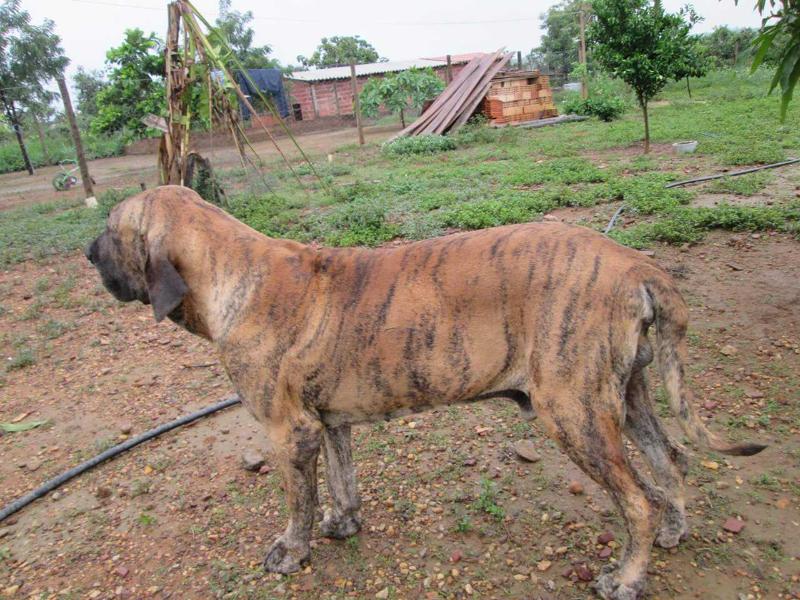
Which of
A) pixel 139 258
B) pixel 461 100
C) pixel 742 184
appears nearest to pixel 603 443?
pixel 139 258

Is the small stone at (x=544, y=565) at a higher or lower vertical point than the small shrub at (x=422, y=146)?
lower

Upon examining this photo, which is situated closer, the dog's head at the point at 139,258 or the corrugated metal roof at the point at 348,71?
the dog's head at the point at 139,258

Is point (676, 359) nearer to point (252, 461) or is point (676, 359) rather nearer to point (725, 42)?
point (252, 461)

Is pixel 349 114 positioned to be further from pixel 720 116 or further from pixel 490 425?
pixel 490 425

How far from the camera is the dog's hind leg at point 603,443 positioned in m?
2.73

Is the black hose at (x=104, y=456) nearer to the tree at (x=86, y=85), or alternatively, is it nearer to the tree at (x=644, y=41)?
the tree at (x=644, y=41)

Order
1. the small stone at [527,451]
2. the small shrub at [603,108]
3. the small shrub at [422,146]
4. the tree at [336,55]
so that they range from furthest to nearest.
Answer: the tree at [336,55], the small shrub at [603,108], the small shrub at [422,146], the small stone at [527,451]

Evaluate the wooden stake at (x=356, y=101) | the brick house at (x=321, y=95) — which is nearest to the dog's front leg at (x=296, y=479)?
the wooden stake at (x=356, y=101)

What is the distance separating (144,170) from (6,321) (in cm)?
1666

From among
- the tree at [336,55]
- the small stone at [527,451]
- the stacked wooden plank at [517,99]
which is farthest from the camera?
the tree at [336,55]

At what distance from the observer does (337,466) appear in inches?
142

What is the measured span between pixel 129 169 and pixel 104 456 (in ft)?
72.1

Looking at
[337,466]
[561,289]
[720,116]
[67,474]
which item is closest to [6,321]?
[67,474]

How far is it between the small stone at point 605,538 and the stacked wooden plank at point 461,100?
17.5 metres
